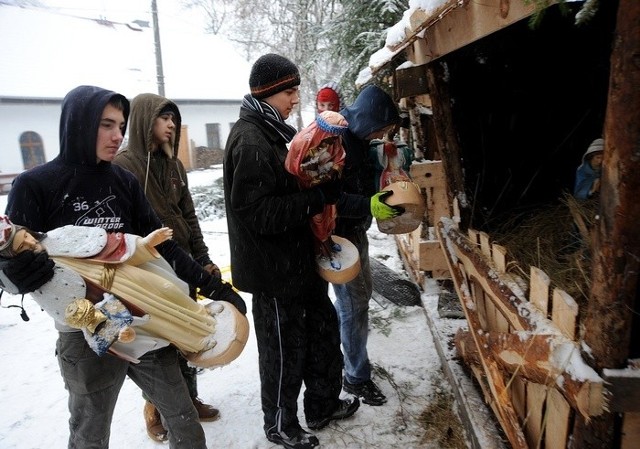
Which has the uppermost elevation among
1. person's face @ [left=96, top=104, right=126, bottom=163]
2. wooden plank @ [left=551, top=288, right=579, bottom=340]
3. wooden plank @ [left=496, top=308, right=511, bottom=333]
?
person's face @ [left=96, top=104, right=126, bottom=163]

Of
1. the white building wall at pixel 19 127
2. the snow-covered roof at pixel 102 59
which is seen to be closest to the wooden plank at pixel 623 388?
the white building wall at pixel 19 127

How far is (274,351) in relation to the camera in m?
2.43

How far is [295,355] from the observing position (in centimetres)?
248

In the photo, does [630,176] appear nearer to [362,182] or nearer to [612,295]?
[612,295]

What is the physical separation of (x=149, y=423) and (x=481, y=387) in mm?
2150

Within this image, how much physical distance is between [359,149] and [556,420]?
179cm

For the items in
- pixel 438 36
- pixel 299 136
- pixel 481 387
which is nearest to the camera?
pixel 299 136

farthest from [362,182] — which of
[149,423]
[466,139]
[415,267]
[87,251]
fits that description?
[415,267]

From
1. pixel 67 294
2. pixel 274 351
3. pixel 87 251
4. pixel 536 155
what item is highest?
pixel 536 155

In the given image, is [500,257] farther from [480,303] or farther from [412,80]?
[412,80]

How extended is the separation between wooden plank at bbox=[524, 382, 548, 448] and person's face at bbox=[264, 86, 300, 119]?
178cm

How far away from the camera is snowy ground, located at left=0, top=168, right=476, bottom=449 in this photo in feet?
9.04

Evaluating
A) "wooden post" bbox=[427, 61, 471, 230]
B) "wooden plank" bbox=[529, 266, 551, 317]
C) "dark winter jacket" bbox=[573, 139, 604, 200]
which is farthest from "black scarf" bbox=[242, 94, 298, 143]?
"dark winter jacket" bbox=[573, 139, 604, 200]

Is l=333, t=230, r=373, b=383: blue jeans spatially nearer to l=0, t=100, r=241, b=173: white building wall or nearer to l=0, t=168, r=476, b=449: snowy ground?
l=0, t=168, r=476, b=449: snowy ground
